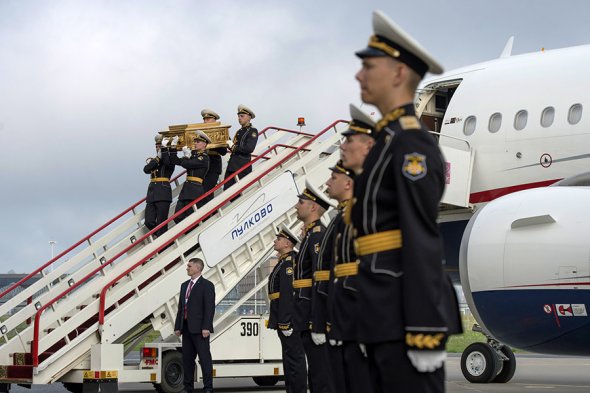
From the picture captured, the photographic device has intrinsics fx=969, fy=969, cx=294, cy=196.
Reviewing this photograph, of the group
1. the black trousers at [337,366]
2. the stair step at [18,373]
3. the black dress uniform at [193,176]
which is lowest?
the black trousers at [337,366]

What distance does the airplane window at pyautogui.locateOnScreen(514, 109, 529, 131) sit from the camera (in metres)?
13.3

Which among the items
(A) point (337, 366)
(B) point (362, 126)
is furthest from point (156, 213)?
(B) point (362, 126)

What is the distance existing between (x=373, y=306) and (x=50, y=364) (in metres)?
8.08

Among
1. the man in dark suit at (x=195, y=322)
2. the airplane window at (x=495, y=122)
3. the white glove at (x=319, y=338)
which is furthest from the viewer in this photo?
the airplane window at (x=495, y=122)

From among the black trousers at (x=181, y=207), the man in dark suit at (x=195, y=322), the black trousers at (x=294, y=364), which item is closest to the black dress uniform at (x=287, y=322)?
the black trousers at (x=294, y=364)

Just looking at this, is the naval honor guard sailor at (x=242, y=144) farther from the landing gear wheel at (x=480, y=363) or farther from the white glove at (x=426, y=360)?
the white glove at (x=426, y=360)

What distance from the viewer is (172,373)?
12000 mm

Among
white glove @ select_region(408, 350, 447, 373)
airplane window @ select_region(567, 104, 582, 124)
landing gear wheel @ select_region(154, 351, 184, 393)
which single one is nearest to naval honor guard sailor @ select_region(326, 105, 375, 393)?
white glove @ select_region(408, 350, 447, 373)

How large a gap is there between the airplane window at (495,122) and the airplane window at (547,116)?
740mm

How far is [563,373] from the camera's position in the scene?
1691cm

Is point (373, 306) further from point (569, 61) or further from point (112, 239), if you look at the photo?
point (112, 239)

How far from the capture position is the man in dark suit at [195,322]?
11078 mm

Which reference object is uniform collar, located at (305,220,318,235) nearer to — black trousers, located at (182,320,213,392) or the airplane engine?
the airplane engine

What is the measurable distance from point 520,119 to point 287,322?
535cm
